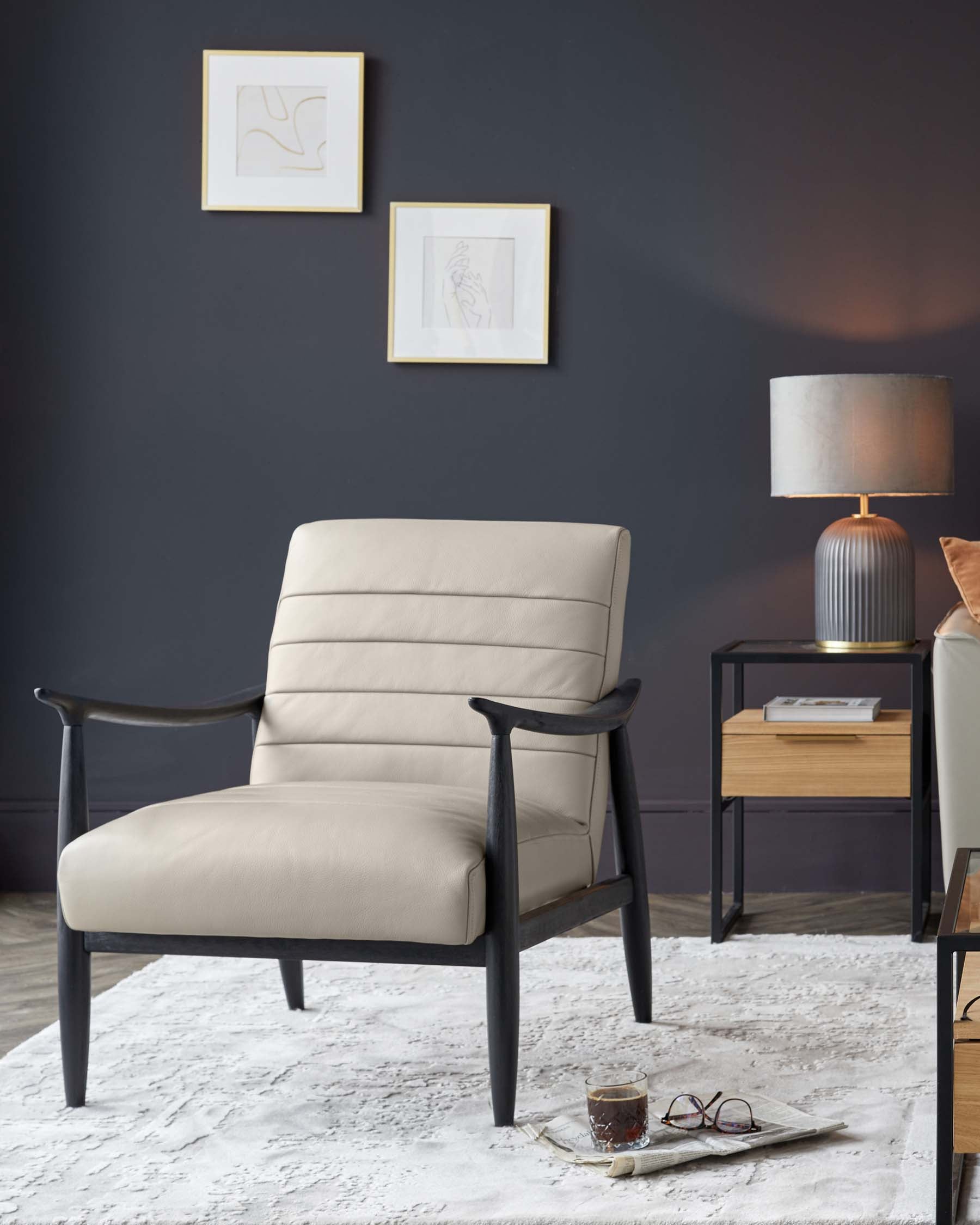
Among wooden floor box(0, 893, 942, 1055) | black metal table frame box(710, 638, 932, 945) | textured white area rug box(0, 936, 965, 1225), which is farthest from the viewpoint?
black metal table frame box(710, 638, 932, 945)

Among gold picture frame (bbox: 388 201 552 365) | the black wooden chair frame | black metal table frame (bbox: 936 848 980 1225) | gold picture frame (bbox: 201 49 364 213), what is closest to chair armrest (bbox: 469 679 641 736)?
the black wooden chair frame

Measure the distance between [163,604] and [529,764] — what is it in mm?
1742

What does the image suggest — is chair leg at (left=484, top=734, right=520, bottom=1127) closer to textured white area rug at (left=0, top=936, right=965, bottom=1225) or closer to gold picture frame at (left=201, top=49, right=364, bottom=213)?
textured white area rug at (left=0, top=936, right=965, bottom=1225)

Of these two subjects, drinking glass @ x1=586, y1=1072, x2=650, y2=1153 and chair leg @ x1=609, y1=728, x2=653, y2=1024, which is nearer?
drinking glass @ x1=586, y1=1072, x2=650, y2=1153

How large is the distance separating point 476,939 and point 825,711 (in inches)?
58.4

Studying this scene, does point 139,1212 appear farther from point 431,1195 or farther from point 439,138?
point 439,138

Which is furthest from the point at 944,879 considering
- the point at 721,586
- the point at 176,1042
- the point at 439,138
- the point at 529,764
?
the point at 439,138

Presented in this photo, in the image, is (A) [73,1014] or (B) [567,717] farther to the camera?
(B) [567,717]

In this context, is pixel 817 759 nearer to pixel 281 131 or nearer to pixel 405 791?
pixel 405 791

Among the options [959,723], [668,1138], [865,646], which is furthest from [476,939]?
[865,646]

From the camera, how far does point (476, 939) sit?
2.08 metres

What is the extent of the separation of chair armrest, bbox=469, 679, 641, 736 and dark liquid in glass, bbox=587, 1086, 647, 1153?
20.5 inches

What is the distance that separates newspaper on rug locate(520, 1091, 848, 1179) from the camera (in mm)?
1939

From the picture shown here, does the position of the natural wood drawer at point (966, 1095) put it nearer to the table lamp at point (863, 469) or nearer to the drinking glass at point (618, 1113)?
the drinking glass at point (618, 1113)
